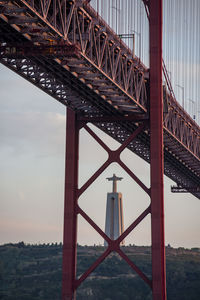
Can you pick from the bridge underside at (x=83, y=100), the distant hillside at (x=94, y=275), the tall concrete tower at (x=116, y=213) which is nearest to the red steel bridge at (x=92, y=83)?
the bridge underside at (x=83, y=100)

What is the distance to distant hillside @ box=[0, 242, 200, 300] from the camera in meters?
71.2

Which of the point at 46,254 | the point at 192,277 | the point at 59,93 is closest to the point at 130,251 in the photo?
the point at 46,254

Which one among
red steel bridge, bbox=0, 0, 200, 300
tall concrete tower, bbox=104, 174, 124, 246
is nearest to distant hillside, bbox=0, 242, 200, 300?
Answer: tall concrete tower, bbox=104, 174, 124, 246

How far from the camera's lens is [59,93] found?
121 feet

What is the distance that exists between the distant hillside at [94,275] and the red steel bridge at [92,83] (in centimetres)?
2411

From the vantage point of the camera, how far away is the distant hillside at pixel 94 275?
234 ft

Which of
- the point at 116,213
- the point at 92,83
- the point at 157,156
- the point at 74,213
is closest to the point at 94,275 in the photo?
the point at 116,213

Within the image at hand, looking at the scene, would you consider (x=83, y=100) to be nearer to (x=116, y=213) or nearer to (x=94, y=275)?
(x=94, y=275)

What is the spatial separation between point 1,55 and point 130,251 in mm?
62987

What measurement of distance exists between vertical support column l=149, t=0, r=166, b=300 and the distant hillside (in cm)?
3152

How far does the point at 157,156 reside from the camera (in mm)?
38719

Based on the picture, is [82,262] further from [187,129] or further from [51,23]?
[51,23]

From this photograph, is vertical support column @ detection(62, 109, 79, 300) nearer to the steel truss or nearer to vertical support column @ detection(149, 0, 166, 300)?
the steel truss

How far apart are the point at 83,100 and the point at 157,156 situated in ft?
12.7
